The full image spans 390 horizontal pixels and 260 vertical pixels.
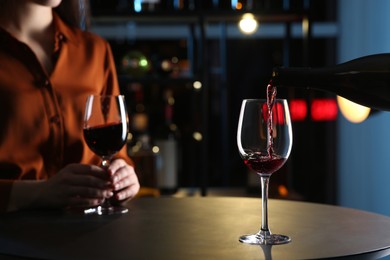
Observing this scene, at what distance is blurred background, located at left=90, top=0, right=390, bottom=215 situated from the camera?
3.28 metres

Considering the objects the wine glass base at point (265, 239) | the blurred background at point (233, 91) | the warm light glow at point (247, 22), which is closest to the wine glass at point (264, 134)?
the wine glass base at point (265, 239)

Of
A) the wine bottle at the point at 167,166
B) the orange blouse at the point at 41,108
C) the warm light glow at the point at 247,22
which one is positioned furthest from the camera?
the warm light glow at the point at 247,22

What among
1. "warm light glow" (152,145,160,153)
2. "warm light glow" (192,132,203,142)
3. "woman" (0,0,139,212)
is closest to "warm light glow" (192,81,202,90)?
"warm light glow" (192,132,203,142)

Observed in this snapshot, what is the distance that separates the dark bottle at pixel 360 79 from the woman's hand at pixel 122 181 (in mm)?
486

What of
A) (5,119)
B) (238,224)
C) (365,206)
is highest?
(5,119)

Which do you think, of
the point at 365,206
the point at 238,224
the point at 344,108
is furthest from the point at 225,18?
Result: the point at 238,224

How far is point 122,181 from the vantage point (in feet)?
4.87

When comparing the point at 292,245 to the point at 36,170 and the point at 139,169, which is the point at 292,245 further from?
the point at 139,169

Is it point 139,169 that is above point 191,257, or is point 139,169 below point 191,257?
below

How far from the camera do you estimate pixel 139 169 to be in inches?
124

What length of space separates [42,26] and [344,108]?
0.98 meters

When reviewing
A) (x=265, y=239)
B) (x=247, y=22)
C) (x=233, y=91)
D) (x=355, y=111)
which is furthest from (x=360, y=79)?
(x=233, y=91)

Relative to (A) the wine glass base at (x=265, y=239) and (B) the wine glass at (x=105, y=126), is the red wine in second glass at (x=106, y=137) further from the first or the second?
(A) the wine glass base at (x=265, y=239)

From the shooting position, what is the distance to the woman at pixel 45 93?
1.51 meters
